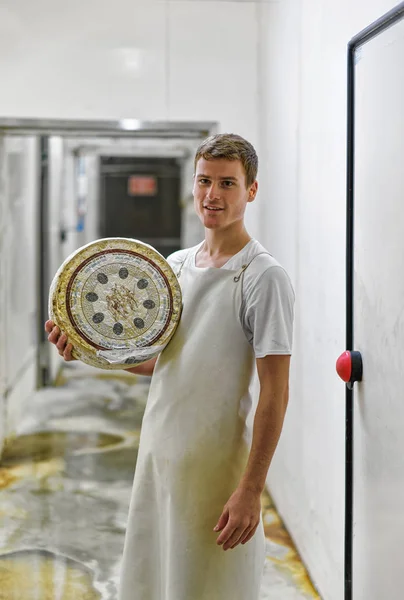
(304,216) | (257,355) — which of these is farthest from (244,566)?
(304,216)

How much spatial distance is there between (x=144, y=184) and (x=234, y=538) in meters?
7.04

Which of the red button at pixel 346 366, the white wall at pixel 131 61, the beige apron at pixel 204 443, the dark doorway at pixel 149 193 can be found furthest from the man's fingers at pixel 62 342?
the dark doorway at pixel 149 193

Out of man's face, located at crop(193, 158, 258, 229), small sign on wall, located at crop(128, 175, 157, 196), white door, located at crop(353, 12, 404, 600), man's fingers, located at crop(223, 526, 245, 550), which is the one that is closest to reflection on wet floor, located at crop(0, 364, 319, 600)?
white door, located at crop(353, 12, 404, 600)

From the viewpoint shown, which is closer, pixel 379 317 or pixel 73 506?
pixel 379 317

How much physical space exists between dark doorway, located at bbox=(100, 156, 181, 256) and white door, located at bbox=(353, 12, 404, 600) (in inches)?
260

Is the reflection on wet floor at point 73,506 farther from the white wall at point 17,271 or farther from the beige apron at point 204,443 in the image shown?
the beige apron at point 204,443

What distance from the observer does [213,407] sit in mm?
1474

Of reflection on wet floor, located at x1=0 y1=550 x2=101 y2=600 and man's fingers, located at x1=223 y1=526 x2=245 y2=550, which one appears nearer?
man's fingers, located at x1=223 y1=526 x2=245 y2=550

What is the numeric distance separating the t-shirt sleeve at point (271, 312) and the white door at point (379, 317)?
0.72 ft

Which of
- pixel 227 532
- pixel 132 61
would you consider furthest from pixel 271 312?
pixel 132 61

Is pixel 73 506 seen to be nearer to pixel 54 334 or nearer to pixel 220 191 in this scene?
pixel 54 334

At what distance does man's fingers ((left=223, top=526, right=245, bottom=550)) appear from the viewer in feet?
4.63

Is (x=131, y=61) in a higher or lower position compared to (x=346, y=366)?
higher

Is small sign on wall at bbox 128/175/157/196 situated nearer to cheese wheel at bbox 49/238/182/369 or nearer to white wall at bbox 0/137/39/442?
white wall at bbox 0/137/39/442
